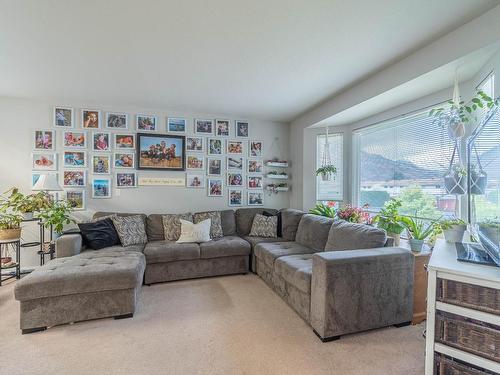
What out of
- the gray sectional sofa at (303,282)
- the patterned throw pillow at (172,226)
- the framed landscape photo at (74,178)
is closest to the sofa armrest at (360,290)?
the gray sectional sofa at (303,282)

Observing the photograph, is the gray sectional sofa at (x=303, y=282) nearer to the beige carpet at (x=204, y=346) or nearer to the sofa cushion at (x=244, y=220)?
the beige carpet at (x=204, y=346)

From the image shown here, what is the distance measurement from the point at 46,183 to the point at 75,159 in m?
0.61

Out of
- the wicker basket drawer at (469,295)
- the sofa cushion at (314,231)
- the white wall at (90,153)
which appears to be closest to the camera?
the wicker basket drawer at (469,295)

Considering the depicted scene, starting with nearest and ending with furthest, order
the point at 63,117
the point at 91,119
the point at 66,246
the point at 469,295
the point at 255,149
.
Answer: the point at 469,295 → the point at 66,246 → the point at 63,117 → the point at 91,119 → the point at 255,149

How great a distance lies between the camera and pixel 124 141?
396 cm

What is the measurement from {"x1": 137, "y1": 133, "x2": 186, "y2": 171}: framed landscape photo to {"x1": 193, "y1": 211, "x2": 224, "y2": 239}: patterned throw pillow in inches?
34.7

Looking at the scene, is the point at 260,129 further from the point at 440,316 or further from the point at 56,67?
the point at 440,316

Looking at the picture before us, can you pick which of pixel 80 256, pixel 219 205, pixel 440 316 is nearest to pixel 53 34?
pixel 80 256

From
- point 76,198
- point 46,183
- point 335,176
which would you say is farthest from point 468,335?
point 76,198

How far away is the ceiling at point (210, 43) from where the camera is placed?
171 centimetres

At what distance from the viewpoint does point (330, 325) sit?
200cm

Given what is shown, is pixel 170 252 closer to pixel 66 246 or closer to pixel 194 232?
pixel 194 232

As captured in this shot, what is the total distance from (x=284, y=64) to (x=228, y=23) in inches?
32.2

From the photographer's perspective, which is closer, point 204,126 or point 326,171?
point 326,171
